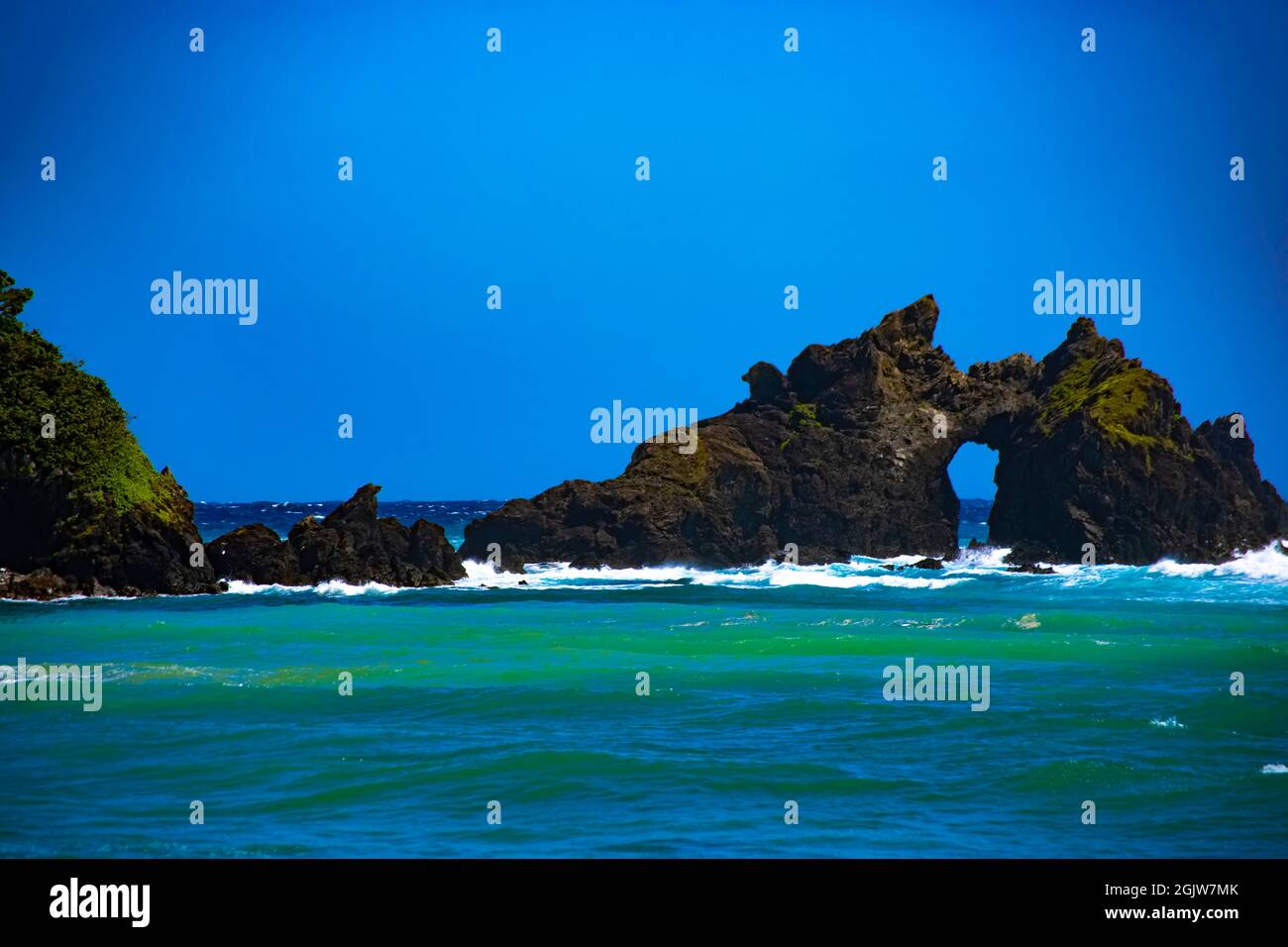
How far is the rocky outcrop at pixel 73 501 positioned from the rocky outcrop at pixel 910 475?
1809 cm

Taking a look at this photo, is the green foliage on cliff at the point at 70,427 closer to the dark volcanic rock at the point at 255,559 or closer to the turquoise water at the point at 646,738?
the dark volcanic rock at the point at 255,559

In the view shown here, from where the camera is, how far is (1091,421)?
6831cm

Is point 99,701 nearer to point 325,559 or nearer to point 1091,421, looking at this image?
point 325,559

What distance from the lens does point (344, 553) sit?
59.8 meters

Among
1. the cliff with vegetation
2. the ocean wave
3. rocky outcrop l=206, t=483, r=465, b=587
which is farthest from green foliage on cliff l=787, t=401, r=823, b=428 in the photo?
rocky outcrop l=206, t=483, r=465, b=587

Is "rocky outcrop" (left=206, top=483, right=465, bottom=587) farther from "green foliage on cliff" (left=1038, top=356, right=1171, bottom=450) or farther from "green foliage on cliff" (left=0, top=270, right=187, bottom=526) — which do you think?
"green foliage on cliff" (left=1038, top=356, right=1171, bottom=450)

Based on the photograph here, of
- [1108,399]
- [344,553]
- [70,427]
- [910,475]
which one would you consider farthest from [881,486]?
[70,427]

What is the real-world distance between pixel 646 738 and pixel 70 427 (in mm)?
36334

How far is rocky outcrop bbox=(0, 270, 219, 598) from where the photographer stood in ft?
171

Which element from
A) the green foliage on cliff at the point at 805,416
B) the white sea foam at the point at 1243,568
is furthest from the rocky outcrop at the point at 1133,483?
the green foliage on cliff at the point at 805,416

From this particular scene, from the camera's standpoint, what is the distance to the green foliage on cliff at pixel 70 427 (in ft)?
173

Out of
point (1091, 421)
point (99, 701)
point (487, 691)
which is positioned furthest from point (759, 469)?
point (99, 701)

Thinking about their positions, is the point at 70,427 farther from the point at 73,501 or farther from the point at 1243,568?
the point at 1243,568

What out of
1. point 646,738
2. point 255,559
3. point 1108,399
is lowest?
point 646,738
